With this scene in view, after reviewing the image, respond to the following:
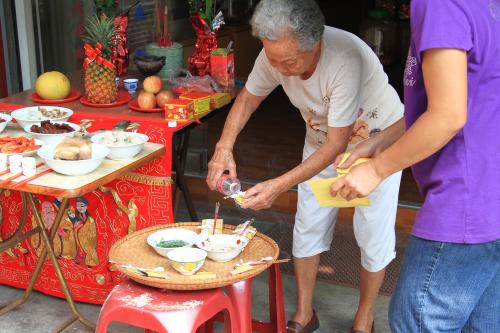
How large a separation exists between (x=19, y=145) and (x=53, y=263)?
57 cm

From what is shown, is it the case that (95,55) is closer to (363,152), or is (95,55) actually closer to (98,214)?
→ (98,214)

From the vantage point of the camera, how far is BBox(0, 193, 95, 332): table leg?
2844mm

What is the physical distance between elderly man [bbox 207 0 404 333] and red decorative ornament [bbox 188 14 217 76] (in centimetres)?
86

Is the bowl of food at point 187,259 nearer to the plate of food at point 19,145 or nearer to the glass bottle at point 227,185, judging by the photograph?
the glass bottle at point 227,185

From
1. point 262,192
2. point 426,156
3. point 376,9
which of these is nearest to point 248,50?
point 376,9

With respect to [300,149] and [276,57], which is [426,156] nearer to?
[276,57]

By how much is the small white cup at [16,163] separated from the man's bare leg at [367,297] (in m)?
1.46

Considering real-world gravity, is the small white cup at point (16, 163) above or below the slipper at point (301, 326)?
above

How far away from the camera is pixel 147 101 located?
10.2 ft

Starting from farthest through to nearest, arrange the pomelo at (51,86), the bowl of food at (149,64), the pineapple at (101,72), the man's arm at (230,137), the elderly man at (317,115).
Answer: the bowl of food at (149,64) < the pomelo at (51,86) < the pineapple at (101,72) < the man's arm at (230,137) < the elderly man at (317,115)

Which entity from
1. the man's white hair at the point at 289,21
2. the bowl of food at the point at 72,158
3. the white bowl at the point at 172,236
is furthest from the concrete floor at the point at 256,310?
the man's white hair at the point at 289,21

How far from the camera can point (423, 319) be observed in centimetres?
171

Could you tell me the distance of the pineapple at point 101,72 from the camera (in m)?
3.16

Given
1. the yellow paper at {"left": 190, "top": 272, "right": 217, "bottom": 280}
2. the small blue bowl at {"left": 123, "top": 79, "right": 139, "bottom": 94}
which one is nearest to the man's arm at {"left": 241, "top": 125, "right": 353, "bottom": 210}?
the yellow paper at {"left": 190, "top": 272, "right": 217, "bottom": 280}
